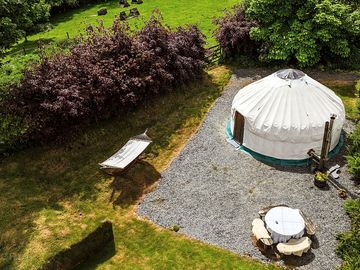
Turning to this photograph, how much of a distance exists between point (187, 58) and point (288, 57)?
24.6 ft

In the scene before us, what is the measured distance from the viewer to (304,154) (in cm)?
1977

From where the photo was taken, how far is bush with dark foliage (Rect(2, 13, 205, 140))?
1945 cm

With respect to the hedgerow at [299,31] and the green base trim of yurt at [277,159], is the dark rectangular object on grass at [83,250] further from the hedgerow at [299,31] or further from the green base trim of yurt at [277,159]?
the hedgerow at [299,31]

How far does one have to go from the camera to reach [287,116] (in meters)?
19.3

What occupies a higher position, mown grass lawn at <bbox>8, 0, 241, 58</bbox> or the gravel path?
mown grass lawn at <bbox>8, 0, 241, 58</bbox>

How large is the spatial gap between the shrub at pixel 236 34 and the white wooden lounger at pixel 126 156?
12353mm

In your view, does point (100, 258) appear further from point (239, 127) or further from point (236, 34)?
point (236, 34)

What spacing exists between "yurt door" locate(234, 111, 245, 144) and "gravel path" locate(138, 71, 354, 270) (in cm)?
70

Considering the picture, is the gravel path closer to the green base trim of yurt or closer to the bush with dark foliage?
the green base trim of yurt

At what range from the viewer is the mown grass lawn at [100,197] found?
15273mm

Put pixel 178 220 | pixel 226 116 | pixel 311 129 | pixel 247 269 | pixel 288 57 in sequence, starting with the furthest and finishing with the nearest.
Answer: pixel 288 57 → pixel 226 116 → pixel 311 129 → pixel 178 220 → pixel 247 269

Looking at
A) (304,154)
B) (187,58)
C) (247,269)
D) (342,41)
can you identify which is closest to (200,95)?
(187,58)

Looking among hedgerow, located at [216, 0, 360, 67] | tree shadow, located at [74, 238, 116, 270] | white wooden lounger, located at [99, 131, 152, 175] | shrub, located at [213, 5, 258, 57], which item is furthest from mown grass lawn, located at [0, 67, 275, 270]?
hedgerow, located at [216, 0, 360, 67]

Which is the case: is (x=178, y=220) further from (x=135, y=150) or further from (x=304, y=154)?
(x=304, y=154)
